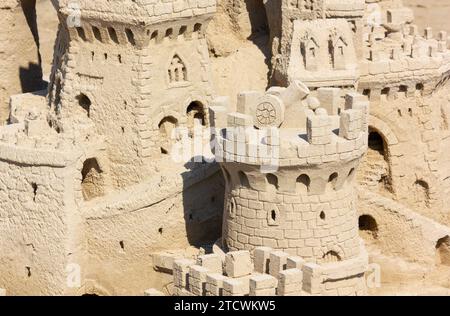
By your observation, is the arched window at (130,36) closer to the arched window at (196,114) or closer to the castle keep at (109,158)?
the castle keep at (109,158)

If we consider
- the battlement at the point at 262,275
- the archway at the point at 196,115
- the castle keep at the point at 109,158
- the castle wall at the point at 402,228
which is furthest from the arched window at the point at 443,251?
the archway at the point at 196,115

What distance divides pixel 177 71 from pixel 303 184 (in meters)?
6.23

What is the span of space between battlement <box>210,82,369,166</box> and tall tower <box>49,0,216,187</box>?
298 cm

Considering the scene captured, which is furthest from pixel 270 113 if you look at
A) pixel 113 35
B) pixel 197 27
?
pixel 113 35

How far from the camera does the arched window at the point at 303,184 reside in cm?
3319

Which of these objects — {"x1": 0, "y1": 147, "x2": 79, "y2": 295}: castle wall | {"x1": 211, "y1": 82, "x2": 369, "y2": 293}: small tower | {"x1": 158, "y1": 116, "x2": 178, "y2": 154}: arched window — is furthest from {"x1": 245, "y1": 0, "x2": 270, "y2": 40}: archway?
{"x1": 0, "y1": 147, "x2": 79, "y2": 295}: castle wall

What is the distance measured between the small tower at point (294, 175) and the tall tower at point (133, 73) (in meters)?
3.55

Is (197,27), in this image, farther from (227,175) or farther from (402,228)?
(402,228)

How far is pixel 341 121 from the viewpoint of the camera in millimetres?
33156

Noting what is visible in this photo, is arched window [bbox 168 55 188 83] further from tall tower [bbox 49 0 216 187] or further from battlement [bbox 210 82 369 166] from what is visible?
battlement [bbox 210 82 369 166]
